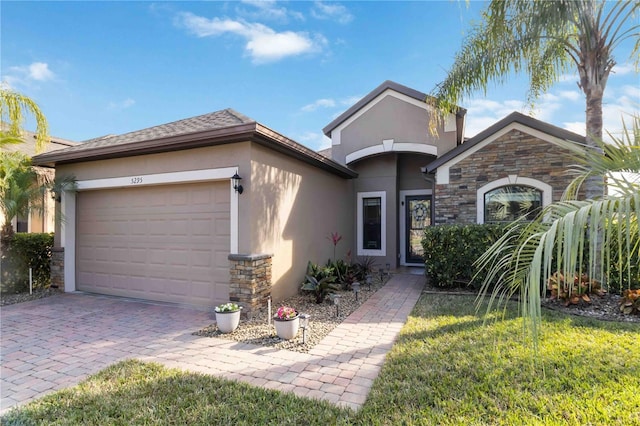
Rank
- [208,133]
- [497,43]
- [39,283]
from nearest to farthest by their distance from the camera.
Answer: [208,133]
[497,43]
[39,283]

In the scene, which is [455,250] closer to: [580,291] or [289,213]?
[580,291]

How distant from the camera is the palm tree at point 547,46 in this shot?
6180mm

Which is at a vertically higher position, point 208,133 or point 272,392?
point 208,133

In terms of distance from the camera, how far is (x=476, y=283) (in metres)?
8.18

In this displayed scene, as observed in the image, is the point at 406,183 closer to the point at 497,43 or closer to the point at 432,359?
the point at 497,43

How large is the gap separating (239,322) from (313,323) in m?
1.40

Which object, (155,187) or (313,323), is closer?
(313,323)

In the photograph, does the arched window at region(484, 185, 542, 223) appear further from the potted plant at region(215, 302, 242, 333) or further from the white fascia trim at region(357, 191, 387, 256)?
the potted plant at region(215, 302, 242, 333)

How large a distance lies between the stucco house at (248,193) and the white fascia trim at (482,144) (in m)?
0.04

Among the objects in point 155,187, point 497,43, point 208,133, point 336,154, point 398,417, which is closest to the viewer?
point 398,417

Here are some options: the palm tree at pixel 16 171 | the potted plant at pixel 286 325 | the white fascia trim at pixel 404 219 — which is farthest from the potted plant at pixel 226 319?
the white fascia trim at pixel 404 219

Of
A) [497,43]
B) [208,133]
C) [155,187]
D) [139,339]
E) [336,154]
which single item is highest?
[497,43]

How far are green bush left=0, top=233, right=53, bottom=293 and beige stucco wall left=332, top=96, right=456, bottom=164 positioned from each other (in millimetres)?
9840

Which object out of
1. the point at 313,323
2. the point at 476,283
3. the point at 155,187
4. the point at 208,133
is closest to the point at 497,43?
the point at 476,283
